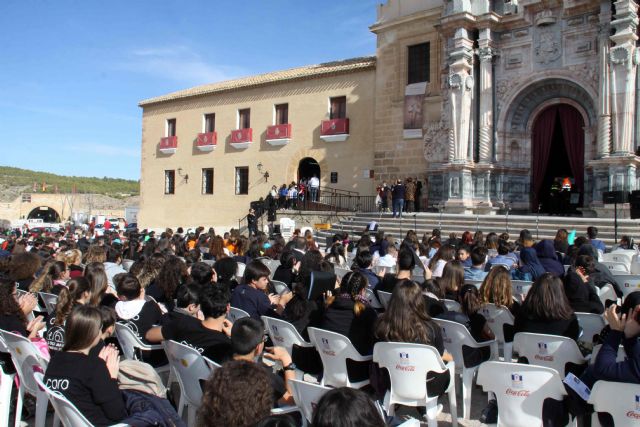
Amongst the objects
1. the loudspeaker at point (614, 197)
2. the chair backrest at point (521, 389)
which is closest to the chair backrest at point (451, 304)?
the chair backrest at point (521, 389)

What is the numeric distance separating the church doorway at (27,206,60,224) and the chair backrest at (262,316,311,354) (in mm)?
59295

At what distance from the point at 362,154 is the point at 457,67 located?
5984 mm

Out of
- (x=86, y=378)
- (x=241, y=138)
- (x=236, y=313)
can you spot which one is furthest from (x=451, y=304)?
(x=241, y=138)

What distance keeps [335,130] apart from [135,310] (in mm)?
20116

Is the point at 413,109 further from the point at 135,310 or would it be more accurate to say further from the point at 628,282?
the point at 135,310

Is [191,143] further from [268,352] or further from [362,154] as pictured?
[268,352]

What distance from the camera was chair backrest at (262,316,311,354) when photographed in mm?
4996

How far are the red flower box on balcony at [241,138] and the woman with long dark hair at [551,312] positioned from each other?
24366 mm

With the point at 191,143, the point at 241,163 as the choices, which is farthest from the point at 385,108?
the point at 191,143

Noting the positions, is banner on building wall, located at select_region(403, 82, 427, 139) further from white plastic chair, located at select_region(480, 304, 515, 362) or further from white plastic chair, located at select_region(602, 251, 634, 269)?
white plastic chair, located at select_region(480, 304, 515, 362)

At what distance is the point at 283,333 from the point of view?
509 cm

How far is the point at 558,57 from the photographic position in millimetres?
18297

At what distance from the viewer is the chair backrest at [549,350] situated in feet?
13.8

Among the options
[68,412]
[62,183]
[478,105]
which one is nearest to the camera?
[68,412]
